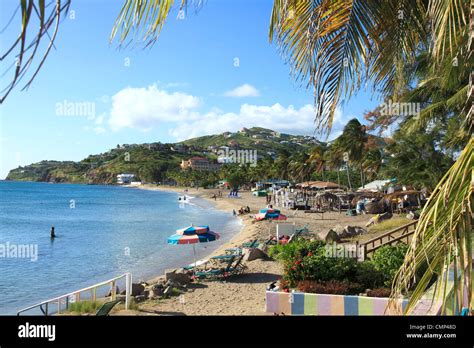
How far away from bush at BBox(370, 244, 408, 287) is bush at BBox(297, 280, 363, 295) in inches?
28.5

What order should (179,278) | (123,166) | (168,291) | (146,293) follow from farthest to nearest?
(123,166)
(179,278)
(146,293)
(168,291)

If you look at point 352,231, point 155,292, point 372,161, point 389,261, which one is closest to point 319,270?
point 389,261

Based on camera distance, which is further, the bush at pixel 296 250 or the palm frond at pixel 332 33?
the bush at pixel 296 250

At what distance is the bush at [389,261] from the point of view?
29.6 ft

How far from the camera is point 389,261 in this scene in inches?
371

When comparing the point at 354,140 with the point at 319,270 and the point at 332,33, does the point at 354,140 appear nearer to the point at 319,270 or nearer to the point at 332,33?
the point at 319,270

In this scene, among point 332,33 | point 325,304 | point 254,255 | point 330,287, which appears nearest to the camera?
point 332,33

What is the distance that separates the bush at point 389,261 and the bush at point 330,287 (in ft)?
2.38

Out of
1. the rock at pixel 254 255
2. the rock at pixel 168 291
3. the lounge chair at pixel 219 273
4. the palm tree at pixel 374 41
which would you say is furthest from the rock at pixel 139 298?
the palm tree at pixel 374 41

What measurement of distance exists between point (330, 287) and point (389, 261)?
213 cm

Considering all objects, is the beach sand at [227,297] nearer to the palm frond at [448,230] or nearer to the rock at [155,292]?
the rock at [155,292]

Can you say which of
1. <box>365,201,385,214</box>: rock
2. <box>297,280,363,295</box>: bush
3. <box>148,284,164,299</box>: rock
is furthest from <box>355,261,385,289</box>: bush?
<box>365,201,385,214</box>: rock
